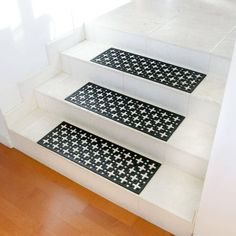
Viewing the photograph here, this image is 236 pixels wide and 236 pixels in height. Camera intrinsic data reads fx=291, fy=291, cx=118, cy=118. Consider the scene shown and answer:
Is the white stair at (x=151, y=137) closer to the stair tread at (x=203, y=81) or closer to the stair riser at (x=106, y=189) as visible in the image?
the stair tread at (x=203, y=81)

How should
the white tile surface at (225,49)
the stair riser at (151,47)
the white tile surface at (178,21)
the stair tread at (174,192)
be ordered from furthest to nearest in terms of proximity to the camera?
the white tile surface at (178,21), the stair riser at (151,47), the white tile surface at (225,49), the stair tread at (174,192)

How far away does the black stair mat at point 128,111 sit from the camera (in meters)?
1.88

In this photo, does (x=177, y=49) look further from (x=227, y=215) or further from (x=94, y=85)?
(x=227, y=215)

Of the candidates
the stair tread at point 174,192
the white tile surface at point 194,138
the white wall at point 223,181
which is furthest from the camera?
the white tile surface at point 194,138

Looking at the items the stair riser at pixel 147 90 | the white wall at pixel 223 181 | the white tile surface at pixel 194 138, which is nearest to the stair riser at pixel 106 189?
the white wall at pixel 223 181

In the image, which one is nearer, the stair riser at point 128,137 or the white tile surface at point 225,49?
the stair riser at point 128,137

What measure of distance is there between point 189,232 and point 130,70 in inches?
45.6

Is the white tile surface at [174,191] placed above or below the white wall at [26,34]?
below

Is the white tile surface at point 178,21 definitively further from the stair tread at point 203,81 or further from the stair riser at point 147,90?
the stair riser at point 147,90

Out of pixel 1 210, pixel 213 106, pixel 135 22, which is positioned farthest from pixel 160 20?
pixel 1 210

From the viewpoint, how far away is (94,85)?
230 cm

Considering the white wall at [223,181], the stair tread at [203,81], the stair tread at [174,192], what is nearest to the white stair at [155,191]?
the stair tread at [174,192]

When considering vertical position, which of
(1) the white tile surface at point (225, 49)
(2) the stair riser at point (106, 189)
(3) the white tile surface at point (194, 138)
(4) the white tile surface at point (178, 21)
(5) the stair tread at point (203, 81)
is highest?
(4) the white tile surface at point (178, 21)

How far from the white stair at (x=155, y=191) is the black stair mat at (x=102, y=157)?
3cm
